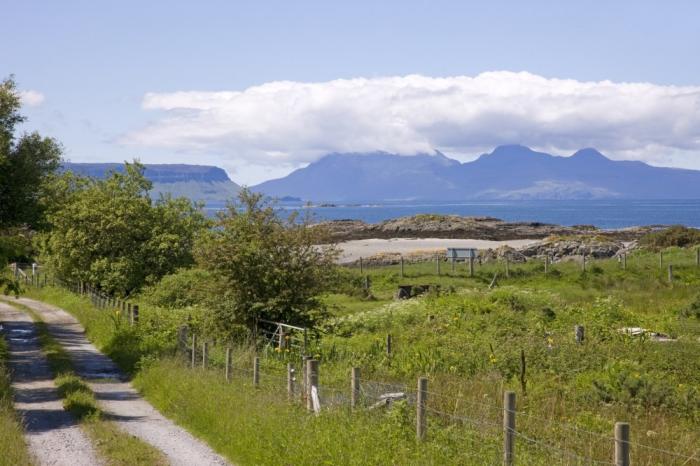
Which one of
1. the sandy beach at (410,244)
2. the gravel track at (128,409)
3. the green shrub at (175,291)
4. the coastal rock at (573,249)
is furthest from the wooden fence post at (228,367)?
the sandy beach at (410,244)

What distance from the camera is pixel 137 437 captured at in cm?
1931

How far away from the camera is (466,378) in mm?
22828

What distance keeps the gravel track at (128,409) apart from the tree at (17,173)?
17.8ft

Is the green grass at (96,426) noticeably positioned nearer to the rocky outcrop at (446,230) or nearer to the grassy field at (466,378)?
the grassy field at (466,378)

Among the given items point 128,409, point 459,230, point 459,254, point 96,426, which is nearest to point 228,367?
point 128,409

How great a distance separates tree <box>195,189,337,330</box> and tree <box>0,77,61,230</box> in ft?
45.3

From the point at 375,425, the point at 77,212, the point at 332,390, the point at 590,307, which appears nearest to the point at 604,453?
the point at 375,425

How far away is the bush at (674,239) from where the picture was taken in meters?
78.4

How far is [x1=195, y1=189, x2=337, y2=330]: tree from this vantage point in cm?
3055

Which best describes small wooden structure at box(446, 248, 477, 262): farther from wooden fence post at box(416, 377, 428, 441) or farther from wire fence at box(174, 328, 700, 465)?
wooden fence post at box(416, 377, 428, 441)

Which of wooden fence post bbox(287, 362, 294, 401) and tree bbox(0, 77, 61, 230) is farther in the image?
tree bbox(0, 77, 61, 230)

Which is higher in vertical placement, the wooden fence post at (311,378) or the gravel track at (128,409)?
A: the wooden fence post at (311,378)

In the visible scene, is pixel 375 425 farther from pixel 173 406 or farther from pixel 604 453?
pixel 173 406

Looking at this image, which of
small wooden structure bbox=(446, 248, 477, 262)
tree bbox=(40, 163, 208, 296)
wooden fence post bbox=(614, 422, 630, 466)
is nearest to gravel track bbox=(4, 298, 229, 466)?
wooden fence post bbox=(614, 422, 630, 466)
